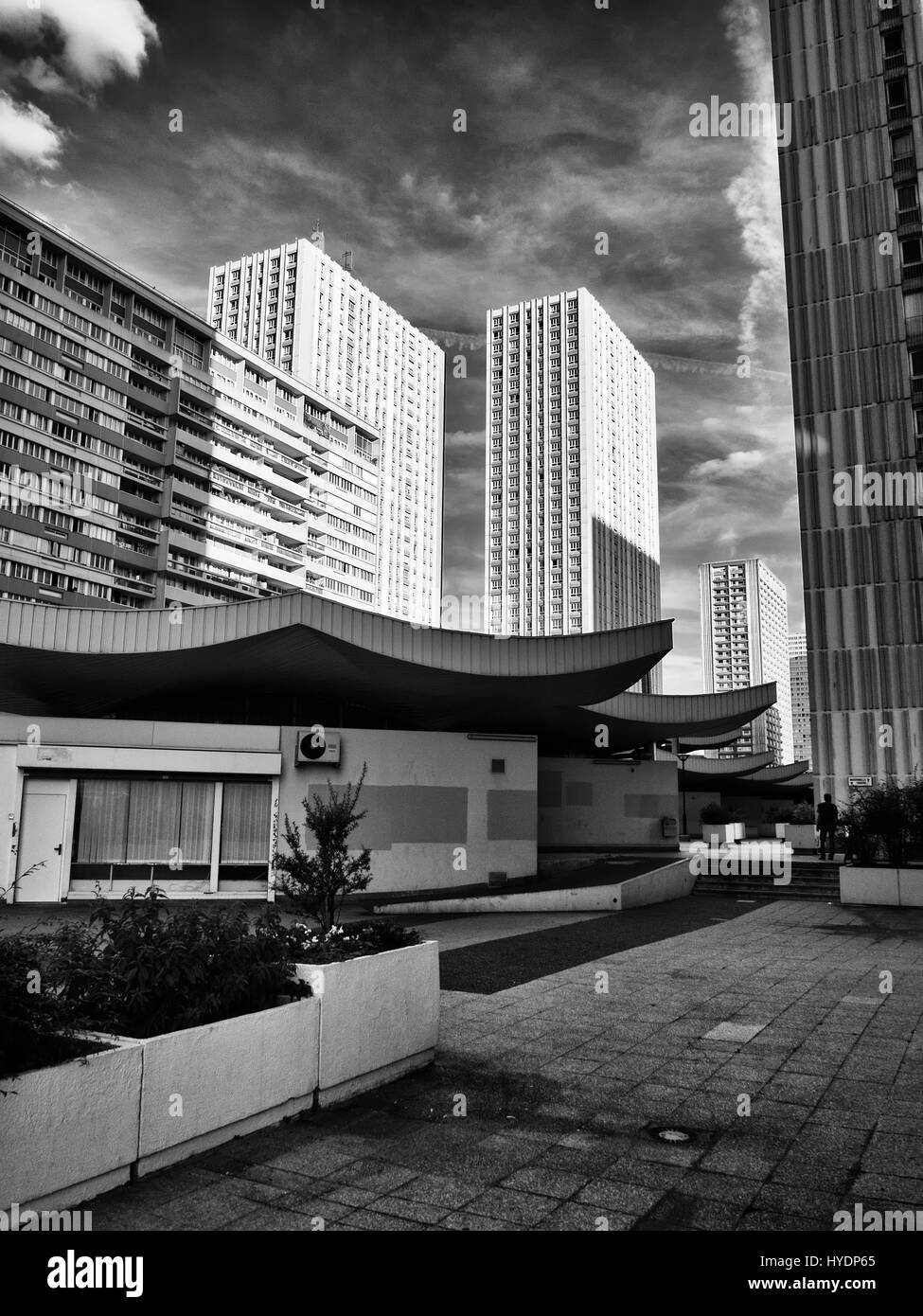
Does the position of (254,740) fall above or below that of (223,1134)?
above

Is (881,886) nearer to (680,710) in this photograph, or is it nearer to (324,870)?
(680,710)

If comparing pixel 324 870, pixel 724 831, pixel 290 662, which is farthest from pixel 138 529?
pixel 324 870

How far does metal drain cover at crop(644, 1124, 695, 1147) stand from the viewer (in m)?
5.70

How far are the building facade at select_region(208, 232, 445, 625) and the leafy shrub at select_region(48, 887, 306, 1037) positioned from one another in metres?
121

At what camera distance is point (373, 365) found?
509 ft

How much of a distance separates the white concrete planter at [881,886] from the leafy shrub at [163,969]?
1702 cm

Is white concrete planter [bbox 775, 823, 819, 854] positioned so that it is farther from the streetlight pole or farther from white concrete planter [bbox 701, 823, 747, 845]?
the streetlight pole

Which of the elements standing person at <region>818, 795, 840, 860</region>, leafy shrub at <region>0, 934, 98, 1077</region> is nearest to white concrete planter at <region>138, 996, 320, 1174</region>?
leafy shrub at <region>0, 934, 98, 1077</region>

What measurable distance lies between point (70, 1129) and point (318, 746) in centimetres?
1519

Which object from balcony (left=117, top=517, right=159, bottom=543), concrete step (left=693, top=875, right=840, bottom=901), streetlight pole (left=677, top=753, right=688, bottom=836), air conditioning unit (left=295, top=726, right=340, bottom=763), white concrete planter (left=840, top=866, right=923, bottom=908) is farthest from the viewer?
balcony (left=117, top=517, right=159, bottom=543)

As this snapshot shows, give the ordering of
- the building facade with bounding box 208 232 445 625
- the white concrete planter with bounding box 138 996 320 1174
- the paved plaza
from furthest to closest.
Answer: the building facade with bounding box 208 232 445 625 → the white concrete planter with bounding box 138 996 320 1174 → the paved plaza

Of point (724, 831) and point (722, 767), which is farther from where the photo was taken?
point (722, 767)

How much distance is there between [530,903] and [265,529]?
A: 92.0 meters

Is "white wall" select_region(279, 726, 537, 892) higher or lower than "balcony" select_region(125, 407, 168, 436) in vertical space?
lower
